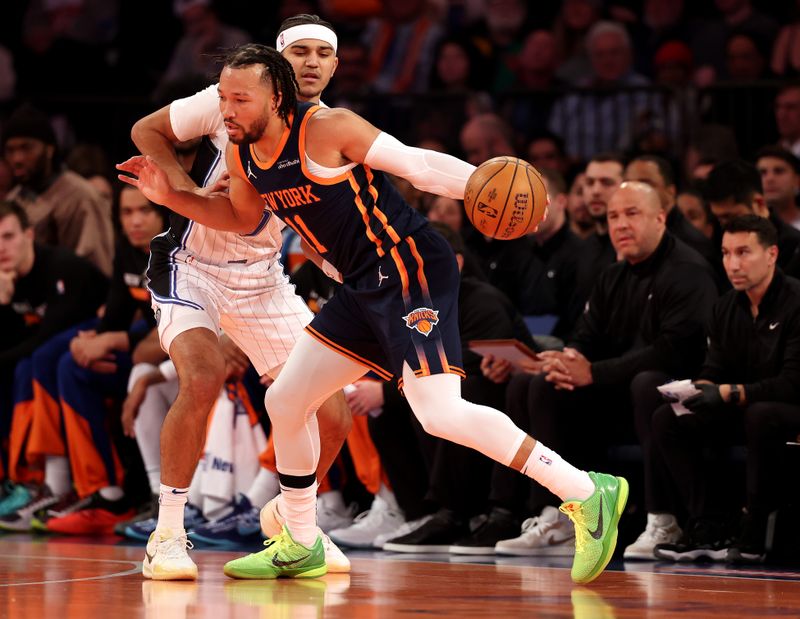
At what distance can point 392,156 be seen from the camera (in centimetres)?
503

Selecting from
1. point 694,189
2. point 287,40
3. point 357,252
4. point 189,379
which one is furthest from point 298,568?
point 694,189

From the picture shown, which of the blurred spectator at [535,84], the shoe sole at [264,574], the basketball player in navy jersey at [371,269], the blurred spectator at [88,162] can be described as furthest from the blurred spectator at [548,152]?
the shoe sole at [264,574]

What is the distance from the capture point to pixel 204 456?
814 centimetres

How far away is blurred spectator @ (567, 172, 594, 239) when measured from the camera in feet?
29.9

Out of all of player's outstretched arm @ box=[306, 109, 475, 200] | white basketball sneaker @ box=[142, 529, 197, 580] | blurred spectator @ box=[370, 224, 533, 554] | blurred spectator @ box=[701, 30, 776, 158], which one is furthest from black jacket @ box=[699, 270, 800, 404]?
blurred spectator @ box=[701, 30, 776, 158]

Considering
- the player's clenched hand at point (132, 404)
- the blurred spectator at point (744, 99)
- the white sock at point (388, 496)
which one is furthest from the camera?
the blurred spectator at point (744, 99)

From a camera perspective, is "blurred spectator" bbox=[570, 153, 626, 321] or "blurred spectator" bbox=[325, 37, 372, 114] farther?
"blurred spectator" bbox=[325, 37, 372, 114]

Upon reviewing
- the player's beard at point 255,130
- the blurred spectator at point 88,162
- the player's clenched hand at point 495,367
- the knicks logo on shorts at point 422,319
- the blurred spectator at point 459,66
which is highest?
the blurred spectator at point 459,66

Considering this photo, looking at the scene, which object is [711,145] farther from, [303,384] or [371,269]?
[303,384]

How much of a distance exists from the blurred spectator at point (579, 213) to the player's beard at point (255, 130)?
13.6 ft

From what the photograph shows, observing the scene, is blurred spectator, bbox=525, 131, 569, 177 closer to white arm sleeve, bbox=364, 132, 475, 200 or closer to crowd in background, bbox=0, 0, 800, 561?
crowd in background, bbox=0, 0, 800, 561

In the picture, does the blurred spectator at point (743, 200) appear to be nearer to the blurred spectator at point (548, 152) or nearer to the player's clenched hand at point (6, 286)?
the blurred spectator at point (548, 152)

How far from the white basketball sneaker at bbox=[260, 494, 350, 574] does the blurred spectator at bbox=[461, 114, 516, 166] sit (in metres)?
4.42

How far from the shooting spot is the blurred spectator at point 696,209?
8.32 metres
